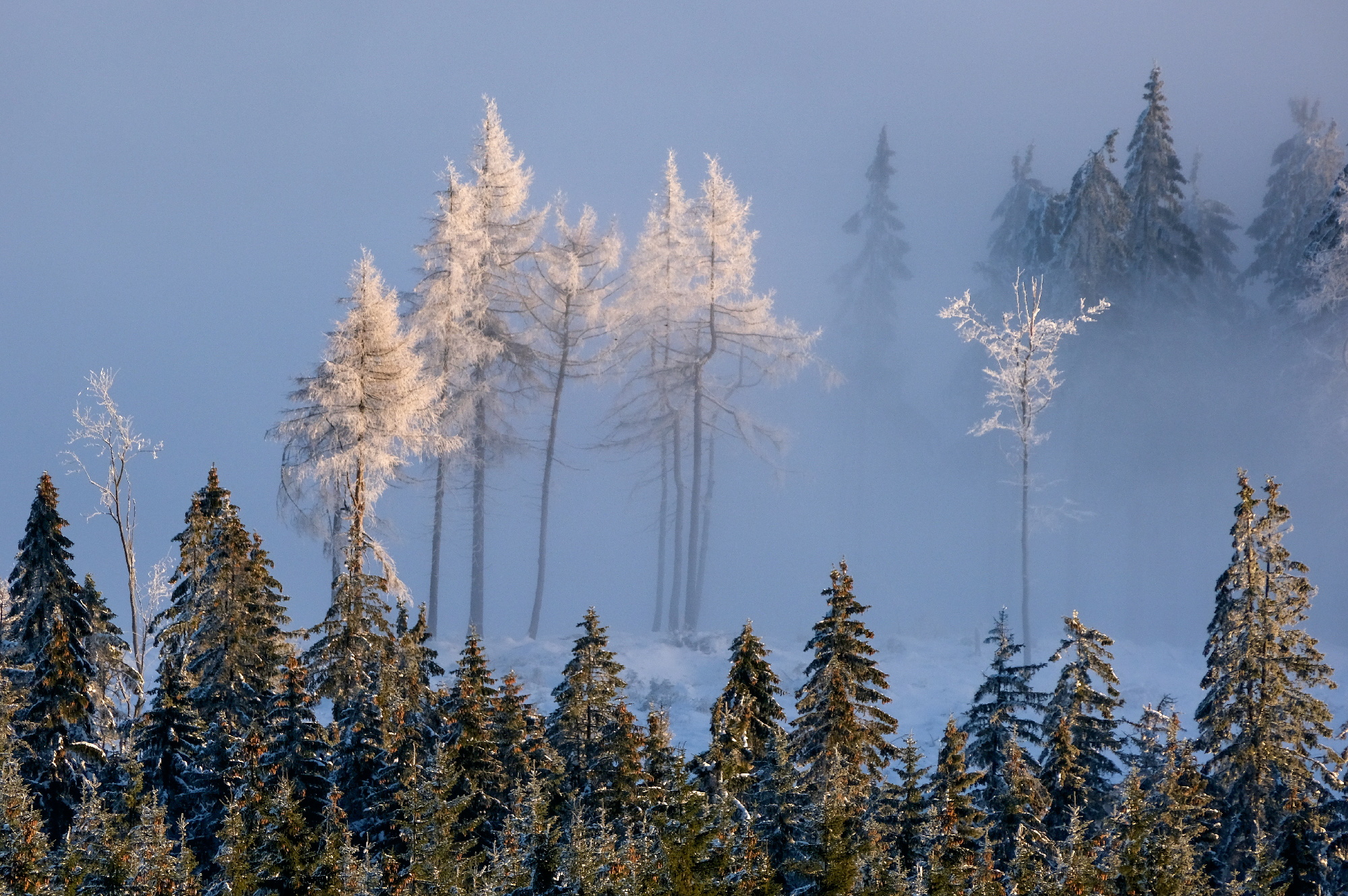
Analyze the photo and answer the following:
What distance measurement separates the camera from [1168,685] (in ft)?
92.3

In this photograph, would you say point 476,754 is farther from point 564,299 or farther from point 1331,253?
point 1331,253

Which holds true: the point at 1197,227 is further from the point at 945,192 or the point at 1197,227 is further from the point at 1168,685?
the point at 945,192

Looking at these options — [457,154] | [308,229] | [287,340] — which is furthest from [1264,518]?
[457,154]

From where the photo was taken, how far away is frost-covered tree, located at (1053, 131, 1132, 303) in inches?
1524

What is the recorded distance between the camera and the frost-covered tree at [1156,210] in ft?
129

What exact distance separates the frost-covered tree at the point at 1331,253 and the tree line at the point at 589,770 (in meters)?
25.1

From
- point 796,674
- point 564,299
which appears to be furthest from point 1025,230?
point 796,674

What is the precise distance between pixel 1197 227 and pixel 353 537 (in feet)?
143

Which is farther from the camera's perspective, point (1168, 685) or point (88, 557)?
point (88, 557)

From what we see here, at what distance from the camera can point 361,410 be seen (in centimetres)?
1983

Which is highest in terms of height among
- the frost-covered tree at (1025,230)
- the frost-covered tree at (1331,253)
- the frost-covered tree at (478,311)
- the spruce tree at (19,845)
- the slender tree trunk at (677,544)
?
the frost-covered tree at (1025,230)

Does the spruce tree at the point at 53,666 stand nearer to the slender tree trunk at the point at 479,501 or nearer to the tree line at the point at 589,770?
the tree line at the point at 589,770

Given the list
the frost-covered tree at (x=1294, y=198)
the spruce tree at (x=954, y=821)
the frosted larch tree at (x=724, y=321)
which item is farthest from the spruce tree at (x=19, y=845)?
the frost-covered tree at (x=1294, y=198)

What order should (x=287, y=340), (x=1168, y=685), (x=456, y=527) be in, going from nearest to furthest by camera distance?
(x=1168, y=685) < (x=456, y=527) < (x=287, y=340)
